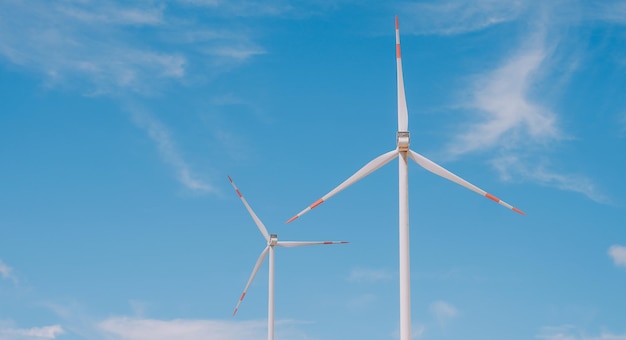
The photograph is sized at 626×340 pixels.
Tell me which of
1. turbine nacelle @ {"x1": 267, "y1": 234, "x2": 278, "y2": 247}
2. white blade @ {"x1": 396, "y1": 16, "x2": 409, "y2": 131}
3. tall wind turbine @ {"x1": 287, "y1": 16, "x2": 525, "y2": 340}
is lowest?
tall wind turbine @ {"x1": 287, "y1": 16, "x2": 525, "y2": 340}

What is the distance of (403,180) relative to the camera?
6050 centimetres

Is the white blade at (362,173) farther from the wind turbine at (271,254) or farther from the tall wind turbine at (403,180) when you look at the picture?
the wind turbine at (271,254)

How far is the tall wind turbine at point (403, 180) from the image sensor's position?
2272 inches

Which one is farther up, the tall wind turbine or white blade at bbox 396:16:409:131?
white blade at bbox 396:16:409:131

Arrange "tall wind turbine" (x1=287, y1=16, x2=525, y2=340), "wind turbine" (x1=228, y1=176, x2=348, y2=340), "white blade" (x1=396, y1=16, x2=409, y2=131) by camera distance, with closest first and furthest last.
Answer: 1. "tall wind turbine" (x1=287, y1=16, x2=525, y2=340)
2. "white blade" (x1=396, y1=16, x2=409, y2=131)
3. "wind turbine" (x1=228, y1=176, x2=348, y2=340)

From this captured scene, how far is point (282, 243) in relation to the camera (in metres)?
98.1

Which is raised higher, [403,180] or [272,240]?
[272,240]

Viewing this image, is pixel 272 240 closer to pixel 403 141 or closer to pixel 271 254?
pixel 271 254

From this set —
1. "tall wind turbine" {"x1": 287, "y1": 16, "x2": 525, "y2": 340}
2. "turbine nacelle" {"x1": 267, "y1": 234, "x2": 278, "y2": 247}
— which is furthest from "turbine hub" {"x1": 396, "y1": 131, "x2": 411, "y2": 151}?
"turbine nacelle" {"x1": 267, "y1": 234, "x2": 278, "y2": 247}

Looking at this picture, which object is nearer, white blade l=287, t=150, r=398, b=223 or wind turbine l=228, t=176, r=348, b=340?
white blade l=287, t=150, r=398, b=223

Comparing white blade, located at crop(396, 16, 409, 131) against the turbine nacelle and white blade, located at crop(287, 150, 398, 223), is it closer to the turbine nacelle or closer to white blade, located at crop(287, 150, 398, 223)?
white blade, located at crop(287, 150, 398, 223)

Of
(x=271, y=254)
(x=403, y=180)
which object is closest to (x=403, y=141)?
(x=403, y=180)

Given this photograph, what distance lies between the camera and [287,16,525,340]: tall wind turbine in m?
57.7

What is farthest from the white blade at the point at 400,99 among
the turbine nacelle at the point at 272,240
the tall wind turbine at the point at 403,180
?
the turbine nacelle at the point at 272,240
